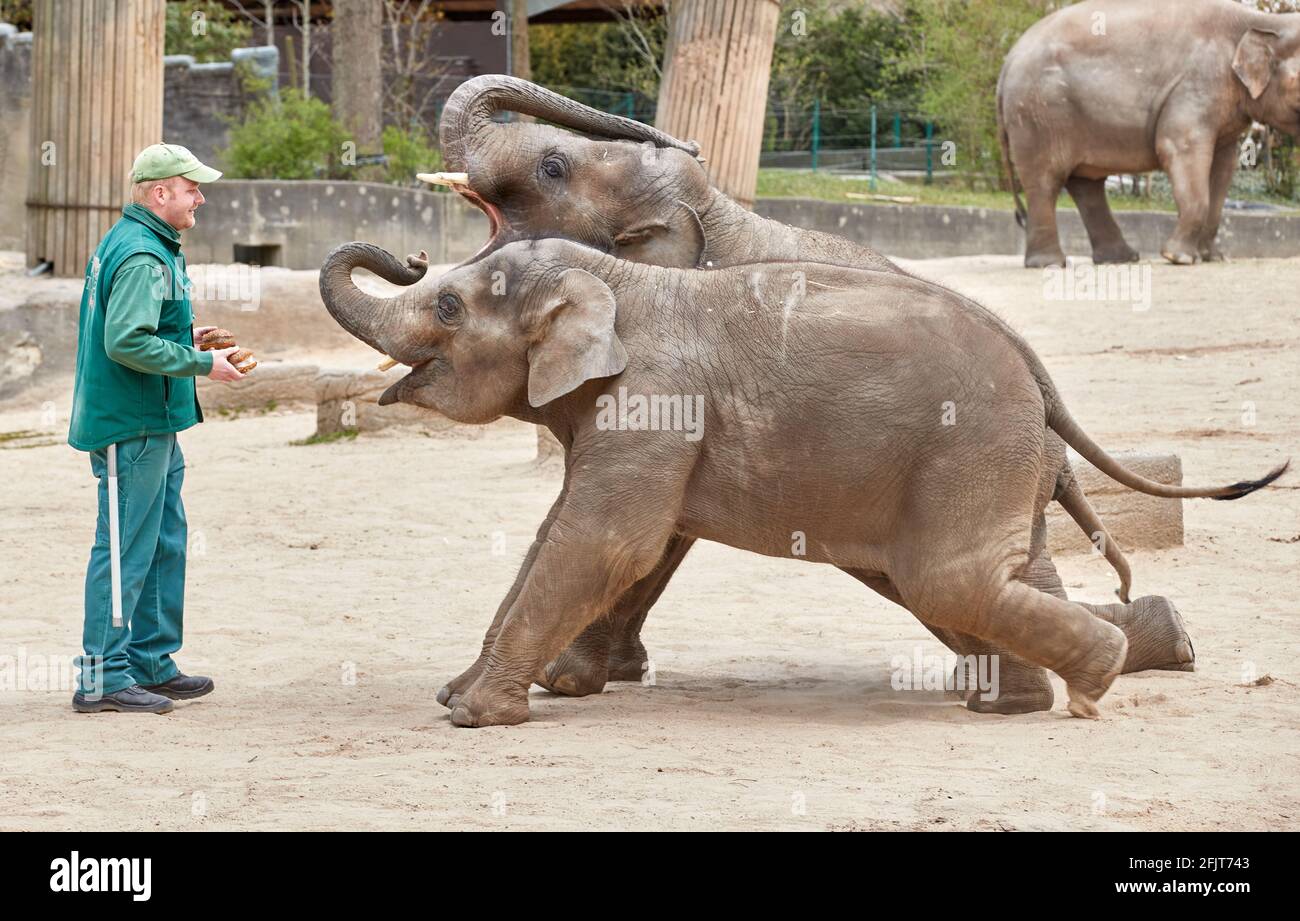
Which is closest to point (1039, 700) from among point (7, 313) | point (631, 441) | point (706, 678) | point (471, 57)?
point (706, 678)

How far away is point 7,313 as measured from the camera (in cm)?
1401

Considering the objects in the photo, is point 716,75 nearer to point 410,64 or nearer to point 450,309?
point 450,309

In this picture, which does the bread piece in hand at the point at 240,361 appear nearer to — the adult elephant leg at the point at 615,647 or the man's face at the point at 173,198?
the man's face at the point at 173,198

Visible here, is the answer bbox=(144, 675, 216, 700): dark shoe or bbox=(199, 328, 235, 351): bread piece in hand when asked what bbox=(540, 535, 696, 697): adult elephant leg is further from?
bbox=(199, 328, 235, 351): bread piece in hand

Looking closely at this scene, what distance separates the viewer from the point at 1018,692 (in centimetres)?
617

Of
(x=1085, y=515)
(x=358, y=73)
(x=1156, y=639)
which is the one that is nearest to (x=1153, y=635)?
(x=1156, y=639)

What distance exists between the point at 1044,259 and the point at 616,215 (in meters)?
10.8

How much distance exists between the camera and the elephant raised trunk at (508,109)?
6.55m

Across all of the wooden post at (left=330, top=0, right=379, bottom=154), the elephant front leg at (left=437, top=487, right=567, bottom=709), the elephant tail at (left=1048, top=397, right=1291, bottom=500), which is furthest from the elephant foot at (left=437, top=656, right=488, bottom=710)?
the wooden post at (left=330, top=0, right=379, bottom=154)

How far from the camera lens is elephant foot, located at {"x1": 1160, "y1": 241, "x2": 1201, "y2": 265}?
627 inches

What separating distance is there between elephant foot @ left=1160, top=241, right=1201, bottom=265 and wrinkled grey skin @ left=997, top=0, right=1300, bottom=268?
0.4 inches

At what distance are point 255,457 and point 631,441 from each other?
22.2 ft

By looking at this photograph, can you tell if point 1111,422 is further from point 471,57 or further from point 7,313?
point 471,57

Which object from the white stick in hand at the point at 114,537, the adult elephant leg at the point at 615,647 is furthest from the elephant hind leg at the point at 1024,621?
the white stick in hand at the point at 114,537
